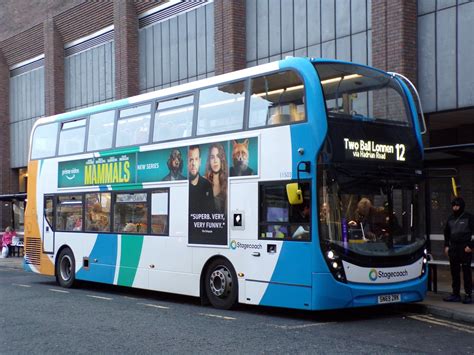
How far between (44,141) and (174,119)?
17.2 ft

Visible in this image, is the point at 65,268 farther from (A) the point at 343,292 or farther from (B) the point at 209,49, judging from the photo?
(B) the point at 209,49

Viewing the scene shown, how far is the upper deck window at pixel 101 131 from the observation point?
538 inches

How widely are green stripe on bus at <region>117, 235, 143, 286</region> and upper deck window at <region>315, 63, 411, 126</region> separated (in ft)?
17.0

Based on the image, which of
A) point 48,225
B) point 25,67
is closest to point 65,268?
point 48,225

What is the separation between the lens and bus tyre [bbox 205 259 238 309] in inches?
421

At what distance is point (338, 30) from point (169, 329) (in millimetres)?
10295

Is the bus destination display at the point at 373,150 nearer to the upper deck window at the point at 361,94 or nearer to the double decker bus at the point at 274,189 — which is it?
the double decker bus at the point at 274,189

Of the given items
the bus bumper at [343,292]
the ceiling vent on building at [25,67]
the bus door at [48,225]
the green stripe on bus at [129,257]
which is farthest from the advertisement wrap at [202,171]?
the ceiling vent on building at [25,67]

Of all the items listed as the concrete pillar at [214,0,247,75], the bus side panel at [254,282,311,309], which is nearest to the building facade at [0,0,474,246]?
the concrete pillar at [214,0,247,75]

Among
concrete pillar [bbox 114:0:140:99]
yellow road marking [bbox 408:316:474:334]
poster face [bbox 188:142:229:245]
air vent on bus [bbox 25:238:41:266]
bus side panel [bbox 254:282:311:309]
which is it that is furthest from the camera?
concrete pillar [bbox 114:0:140:99]

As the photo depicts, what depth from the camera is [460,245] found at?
10633mm

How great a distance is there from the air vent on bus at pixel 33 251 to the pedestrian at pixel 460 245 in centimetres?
1011

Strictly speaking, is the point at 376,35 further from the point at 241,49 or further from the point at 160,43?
the point at 160,43

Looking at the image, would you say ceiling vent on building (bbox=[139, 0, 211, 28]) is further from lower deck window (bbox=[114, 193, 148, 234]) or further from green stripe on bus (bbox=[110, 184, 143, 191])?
lower deck window (bbox=[114, 193, 148, 234])
